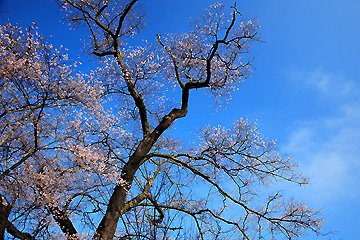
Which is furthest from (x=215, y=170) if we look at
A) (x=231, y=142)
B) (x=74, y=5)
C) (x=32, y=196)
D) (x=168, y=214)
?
(x=74, y=5)

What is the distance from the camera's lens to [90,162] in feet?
20.1

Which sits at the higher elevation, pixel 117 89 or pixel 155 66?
pixel 155 66

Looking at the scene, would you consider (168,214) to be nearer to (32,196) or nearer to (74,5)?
(32,196)

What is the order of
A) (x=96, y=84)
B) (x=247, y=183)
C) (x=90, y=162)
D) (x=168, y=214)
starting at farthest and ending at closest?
(x=247, y=183) → (x=96, y=84) → (x=90, y=162) → (x=168, y=214)

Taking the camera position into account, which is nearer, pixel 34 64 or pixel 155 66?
pixel 34 64

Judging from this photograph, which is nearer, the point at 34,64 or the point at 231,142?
the point at 34,64

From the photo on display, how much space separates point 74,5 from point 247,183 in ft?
23.2

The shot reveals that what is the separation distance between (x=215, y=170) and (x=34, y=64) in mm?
5234

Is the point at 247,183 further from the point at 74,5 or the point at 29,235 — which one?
the point at 74,5

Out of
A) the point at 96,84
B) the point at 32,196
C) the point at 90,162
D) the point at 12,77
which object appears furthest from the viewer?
the point at 96,84

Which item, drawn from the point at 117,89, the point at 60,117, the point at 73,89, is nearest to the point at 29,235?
the point at 60,117

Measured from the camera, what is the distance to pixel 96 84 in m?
7.30

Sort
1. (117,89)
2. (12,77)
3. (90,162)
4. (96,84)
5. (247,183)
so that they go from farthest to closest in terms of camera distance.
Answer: (117,89) < (247,183) < (96,84) < (90,162) < (12,77)

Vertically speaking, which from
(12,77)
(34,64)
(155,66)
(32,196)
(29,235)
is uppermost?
(155,66)
